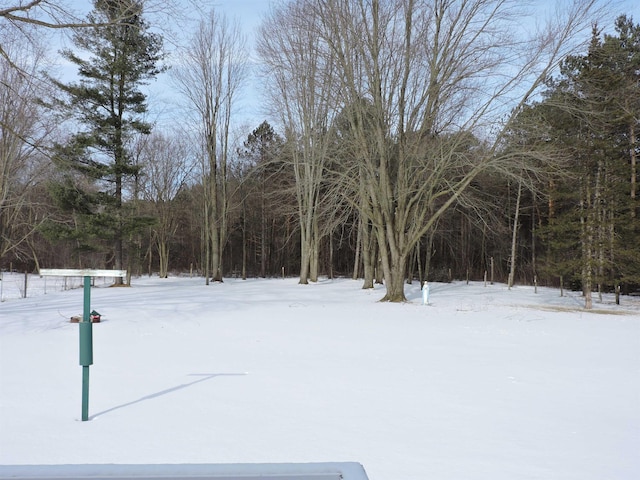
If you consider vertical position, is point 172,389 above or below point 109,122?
below

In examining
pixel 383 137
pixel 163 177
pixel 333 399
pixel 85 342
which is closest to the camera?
pixel 85 342

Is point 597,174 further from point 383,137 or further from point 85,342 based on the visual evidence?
point 85,342

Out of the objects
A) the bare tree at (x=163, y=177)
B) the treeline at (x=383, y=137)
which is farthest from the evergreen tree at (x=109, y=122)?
the bare tree at (x=163, y=177)

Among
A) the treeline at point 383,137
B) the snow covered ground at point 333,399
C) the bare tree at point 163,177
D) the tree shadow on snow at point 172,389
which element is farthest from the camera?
the bare tree at point 163,177

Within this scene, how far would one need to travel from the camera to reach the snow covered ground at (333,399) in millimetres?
3506

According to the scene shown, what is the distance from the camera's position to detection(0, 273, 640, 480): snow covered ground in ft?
11.5

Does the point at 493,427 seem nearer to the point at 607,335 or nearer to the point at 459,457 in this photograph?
the point at 459,457

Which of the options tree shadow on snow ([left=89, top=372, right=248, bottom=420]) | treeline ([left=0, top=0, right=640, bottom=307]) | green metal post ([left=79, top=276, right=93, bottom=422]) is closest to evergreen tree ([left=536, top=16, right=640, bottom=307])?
treeline ([left=0, top=0, right=640, bottom=307])

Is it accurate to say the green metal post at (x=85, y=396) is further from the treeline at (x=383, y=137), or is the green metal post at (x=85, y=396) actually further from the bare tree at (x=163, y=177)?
the bare tree at (x=163, y=177)

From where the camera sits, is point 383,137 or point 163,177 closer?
point 383,137

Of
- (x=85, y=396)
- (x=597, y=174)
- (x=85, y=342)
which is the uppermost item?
(x=597, y=174)

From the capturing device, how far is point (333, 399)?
5023 mm

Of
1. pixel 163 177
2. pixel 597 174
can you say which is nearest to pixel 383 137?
pixel 597 174

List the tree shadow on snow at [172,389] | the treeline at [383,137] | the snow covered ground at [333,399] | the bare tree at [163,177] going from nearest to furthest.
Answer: the snow covered ground at [333,399], the tree shadow on snow at [172,389], the treeline at [383,137], the bare tree at [163,177]
